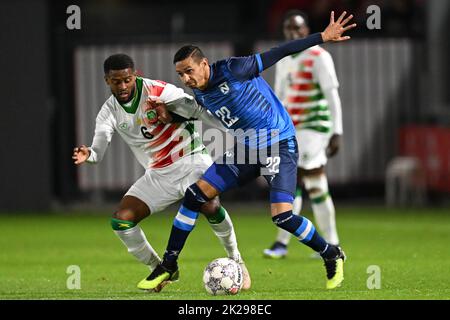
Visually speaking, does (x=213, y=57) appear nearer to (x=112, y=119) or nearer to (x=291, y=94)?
(x=291, y=94)

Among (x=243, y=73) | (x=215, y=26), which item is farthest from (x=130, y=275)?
(x=215, y=26)

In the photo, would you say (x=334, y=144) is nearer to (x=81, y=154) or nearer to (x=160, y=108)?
(x=160, y=108)

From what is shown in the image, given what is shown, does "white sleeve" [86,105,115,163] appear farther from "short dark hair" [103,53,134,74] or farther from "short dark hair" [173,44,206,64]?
"short dark hair" [173,44,206,64]

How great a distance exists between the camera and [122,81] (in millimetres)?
9602

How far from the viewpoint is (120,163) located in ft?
63.8

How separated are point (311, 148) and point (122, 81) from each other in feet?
10.3

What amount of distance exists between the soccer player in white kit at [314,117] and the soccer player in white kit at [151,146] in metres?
2.33

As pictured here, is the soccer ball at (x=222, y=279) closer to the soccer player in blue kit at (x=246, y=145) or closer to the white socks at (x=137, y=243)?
the soccer player in blue kit at (x=246, y=145)

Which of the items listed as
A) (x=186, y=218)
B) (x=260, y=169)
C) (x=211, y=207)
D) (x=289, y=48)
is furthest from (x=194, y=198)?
(x=289, y=48)

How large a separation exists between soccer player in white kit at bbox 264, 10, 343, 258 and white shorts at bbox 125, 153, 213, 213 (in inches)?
94.9

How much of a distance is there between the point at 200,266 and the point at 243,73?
2767 millimetres

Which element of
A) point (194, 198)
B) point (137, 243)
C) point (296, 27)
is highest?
point (296, 27)

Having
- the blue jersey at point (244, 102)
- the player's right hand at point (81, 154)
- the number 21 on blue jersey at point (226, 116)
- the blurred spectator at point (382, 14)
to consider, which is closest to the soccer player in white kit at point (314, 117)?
the blue jersey at point (244, 102)

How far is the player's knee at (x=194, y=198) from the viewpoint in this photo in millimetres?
9422
